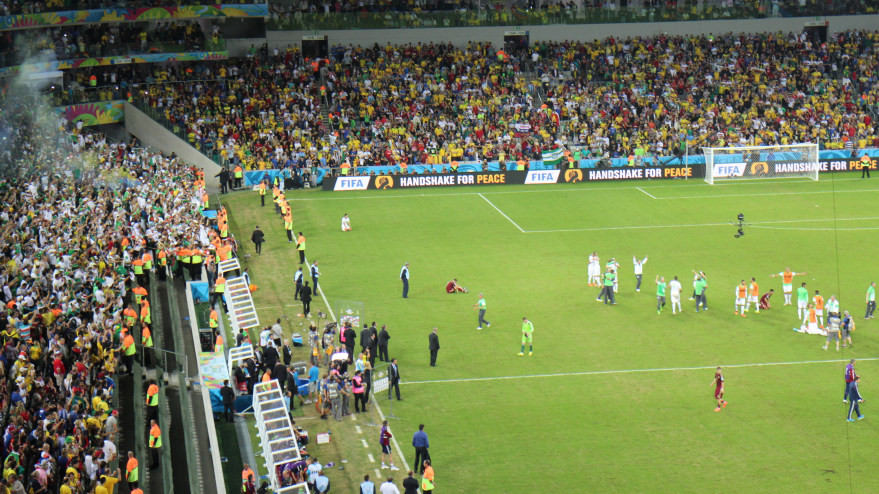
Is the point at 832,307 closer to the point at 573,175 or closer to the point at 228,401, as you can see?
the point at 228,401

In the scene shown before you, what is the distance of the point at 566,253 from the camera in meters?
41.0

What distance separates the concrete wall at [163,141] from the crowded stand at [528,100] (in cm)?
89

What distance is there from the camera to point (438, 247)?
4228 cm

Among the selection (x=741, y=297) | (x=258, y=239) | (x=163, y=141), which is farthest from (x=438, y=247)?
(x=163, y=141)

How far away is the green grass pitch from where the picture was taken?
22500 mm

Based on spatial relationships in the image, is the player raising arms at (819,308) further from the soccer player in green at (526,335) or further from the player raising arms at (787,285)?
the soccer player in green at (526,335)

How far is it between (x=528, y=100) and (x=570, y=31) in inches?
375

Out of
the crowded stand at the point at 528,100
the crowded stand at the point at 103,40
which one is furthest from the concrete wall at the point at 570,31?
the crowded stand at the point at 103,40

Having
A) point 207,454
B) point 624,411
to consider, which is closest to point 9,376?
point 207,454

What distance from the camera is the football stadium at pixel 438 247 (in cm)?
2219

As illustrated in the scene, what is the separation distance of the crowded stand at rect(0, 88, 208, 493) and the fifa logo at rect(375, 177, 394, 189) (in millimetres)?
11906

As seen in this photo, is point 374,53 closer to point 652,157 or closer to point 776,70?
point 652,157

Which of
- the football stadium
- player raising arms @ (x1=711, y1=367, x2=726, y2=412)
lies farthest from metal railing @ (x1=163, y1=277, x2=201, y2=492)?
player raising arms @ (x1=711, y1=367, x2=726, y2=412)

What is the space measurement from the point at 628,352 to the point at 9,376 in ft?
55.6
